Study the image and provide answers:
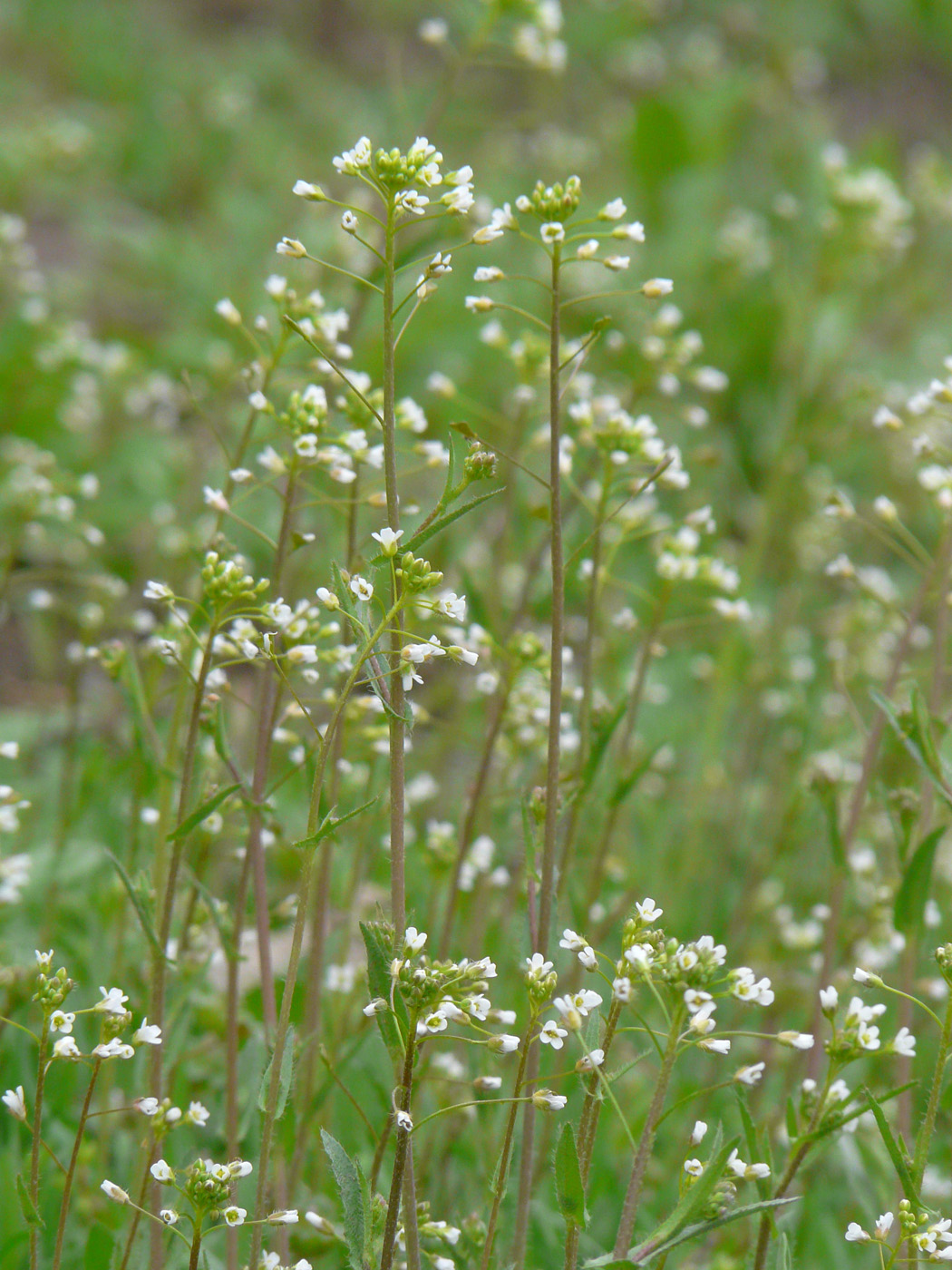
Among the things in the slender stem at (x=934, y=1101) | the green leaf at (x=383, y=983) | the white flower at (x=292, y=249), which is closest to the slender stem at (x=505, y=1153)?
the green leaf at (x=383, y=983)

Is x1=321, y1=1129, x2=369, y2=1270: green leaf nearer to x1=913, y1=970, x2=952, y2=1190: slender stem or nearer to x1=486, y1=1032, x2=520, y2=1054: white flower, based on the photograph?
x1=486, y1=1032, x2=520, y2=1054: white flower

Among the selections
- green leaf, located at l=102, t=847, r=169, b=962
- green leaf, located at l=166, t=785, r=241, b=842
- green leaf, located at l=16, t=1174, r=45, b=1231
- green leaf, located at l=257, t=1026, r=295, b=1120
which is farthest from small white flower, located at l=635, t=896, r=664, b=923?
green leaf, located at l=16, t=1174, r=45, b=1231

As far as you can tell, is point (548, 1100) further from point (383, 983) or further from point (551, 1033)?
point (383, 983)

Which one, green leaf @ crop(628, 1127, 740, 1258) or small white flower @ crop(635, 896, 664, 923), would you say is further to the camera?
small white flower @ crop(635, 896, 664, 923)

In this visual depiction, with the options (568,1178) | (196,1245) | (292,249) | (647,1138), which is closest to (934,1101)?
(647,1138)

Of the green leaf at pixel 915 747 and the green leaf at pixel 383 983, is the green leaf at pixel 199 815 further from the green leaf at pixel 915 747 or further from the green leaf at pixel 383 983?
the green leaf at pixel 915 747

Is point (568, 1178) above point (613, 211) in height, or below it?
below

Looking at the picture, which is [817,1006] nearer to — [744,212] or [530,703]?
[530,703]
